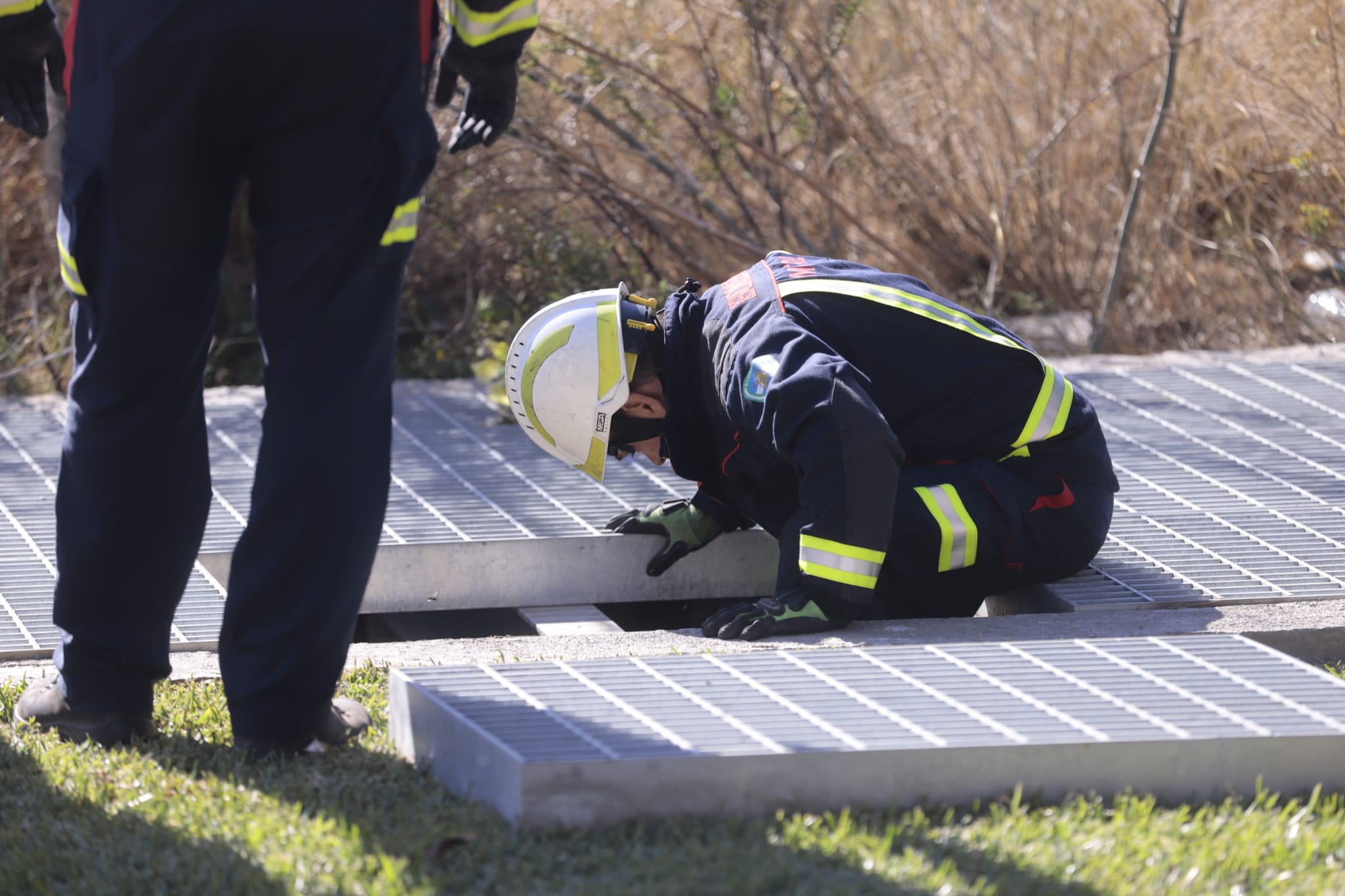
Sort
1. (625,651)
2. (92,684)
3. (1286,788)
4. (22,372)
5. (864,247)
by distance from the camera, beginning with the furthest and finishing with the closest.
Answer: (864,247)
(22,372)
(625,651)
(92,684)
(1286,788)

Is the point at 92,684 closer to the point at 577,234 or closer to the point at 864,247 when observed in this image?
the point at 577,234

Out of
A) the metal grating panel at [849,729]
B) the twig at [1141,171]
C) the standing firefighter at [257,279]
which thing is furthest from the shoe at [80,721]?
the twig at [1141,171]

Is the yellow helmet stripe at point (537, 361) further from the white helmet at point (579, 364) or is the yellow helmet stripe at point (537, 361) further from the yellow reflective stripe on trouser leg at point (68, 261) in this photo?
the yellow reflective stripe on trouser leg at point (68, 261)

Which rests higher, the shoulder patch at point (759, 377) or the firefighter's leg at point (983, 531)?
the shoulder patch at point (759, 377)

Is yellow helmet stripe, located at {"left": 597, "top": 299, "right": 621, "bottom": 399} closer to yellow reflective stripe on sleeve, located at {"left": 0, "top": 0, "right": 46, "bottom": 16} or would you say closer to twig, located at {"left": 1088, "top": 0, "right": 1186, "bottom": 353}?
yellow reflective stripe on sleeve, located at {"left": 0, "top": 0, "right": 46, "bottom": 16}

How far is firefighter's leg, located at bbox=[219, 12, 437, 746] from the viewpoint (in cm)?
236

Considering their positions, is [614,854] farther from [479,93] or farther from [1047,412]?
[1047,412]

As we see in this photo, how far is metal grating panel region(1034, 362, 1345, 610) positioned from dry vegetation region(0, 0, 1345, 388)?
4.68ft

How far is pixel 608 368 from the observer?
3588 mm

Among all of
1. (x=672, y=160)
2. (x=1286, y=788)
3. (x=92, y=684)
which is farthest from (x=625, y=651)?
(x=672, y=160)

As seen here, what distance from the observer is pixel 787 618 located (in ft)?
10.5

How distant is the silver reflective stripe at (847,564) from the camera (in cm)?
316

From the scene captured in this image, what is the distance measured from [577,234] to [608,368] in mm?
3379

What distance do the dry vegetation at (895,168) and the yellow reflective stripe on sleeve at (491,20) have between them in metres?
3.92
